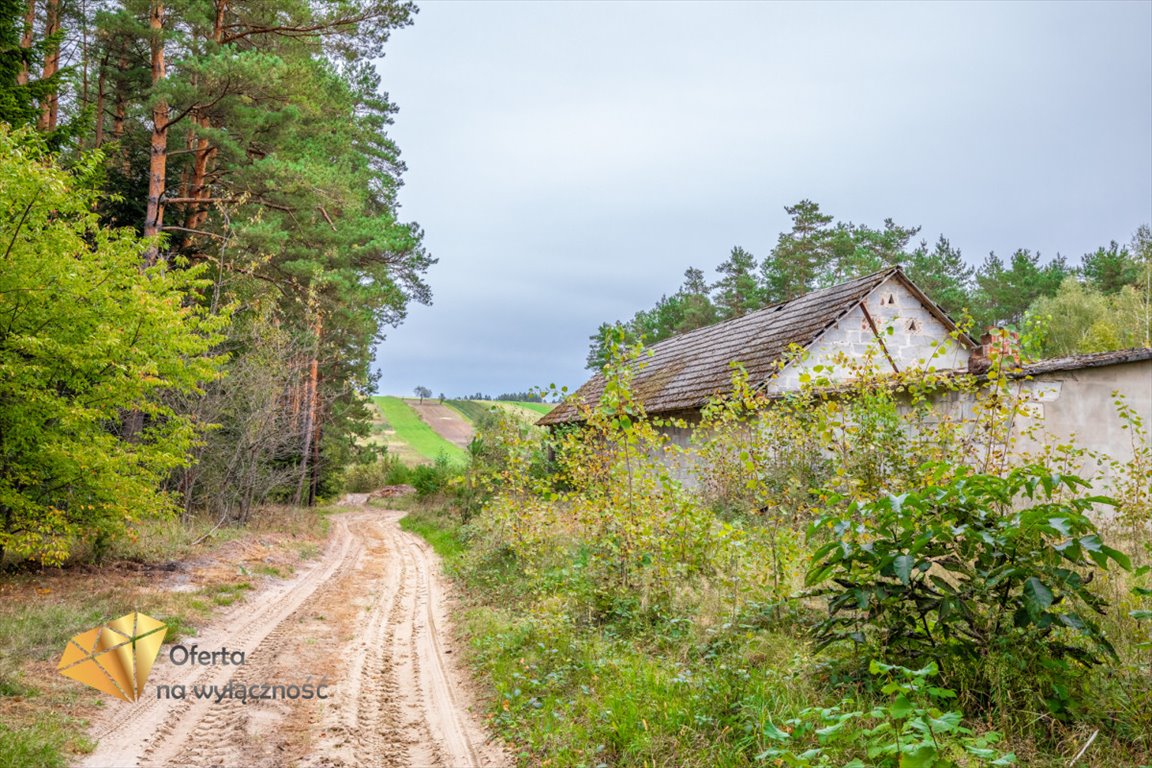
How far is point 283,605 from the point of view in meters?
9.41

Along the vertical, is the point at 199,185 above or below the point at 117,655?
above

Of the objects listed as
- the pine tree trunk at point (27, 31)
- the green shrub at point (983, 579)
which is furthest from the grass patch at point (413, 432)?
the green shrub at point (983, 579)

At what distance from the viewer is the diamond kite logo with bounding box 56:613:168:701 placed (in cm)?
588

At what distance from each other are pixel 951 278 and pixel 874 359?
29329 mm

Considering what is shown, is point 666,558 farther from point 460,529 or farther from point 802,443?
point 460,529

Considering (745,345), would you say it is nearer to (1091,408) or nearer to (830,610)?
(1091,408)

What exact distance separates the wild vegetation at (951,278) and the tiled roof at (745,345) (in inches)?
590

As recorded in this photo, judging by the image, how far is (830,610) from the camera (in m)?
4.22

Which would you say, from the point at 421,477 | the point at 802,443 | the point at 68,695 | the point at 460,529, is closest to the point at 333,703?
the point at 68,695

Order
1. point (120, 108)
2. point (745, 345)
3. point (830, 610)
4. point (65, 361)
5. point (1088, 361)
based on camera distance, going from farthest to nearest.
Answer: point (120, 108) < point (745, 345) < point (1088, 361) < point (65, 361) < point (830, 610)

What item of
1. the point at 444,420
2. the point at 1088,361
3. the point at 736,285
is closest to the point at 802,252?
the point at 736,285

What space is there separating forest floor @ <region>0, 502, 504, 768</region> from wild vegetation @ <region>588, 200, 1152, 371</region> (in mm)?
27932

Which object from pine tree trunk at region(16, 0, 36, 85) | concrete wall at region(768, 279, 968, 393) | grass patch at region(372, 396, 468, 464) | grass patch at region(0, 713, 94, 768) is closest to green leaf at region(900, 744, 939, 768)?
grass patch at region(0, 713, 94, 768)

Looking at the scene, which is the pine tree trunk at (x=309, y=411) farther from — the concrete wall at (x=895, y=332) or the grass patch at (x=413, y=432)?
the grass patch at (x=413, y=432)
